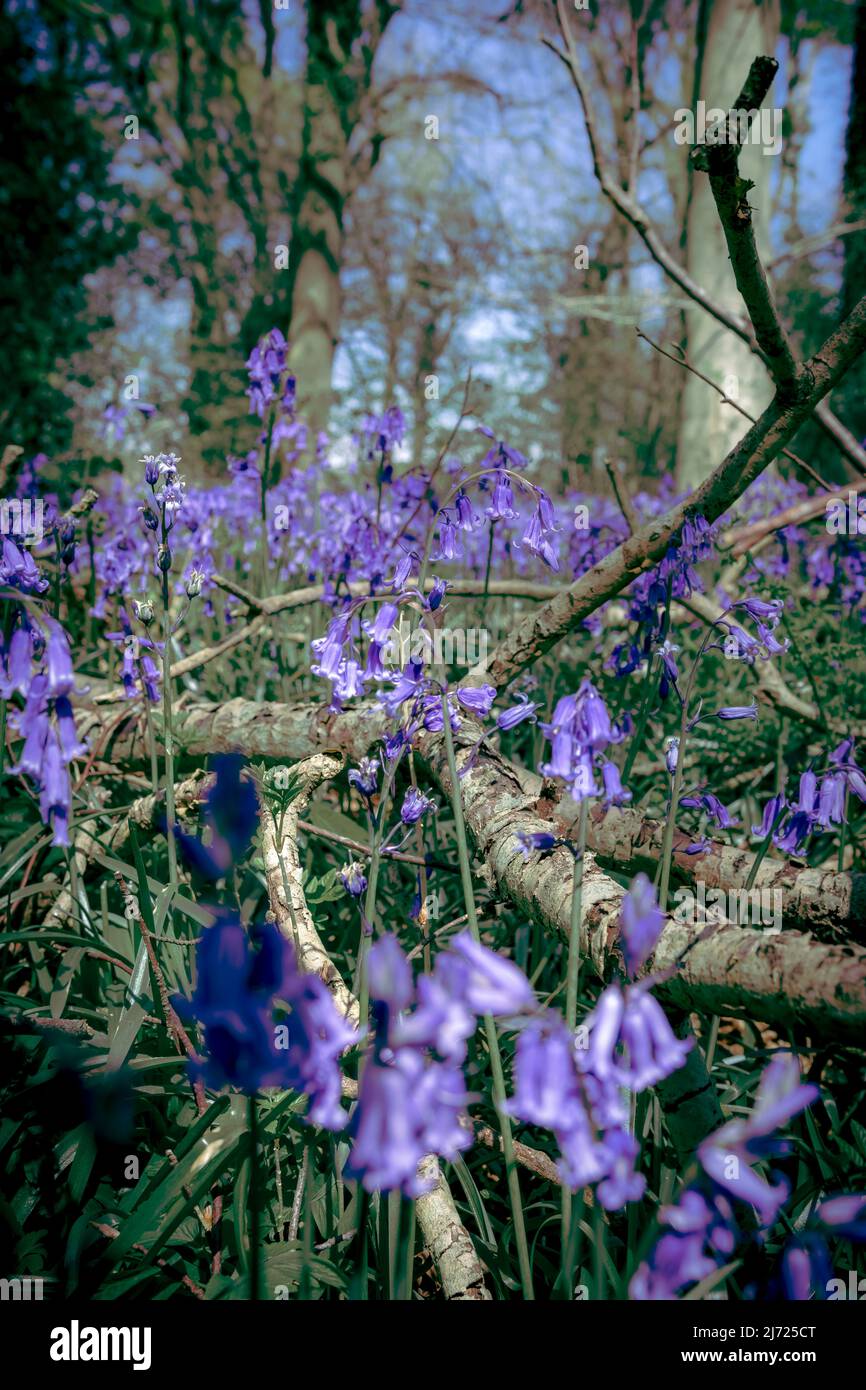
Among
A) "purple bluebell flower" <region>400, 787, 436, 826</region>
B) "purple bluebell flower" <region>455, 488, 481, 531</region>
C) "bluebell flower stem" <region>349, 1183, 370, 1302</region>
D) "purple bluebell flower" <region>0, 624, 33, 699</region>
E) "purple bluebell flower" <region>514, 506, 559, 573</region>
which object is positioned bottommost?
"bluebell flower stem" <region>349, 1183, 370, 1302</region>

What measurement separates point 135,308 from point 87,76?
10.9 m

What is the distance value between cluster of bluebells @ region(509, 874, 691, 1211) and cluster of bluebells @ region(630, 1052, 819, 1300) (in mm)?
58

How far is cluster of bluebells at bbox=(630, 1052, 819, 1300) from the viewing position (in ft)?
2.33

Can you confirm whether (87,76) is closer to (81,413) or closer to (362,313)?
(81,413)

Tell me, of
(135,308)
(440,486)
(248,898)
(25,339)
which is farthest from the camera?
(135,308)

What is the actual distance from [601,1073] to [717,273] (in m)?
8.64

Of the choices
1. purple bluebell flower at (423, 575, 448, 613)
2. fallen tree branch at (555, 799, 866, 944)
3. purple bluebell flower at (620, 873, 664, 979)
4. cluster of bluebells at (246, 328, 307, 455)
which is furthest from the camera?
cluster of bluebells at (246, 328, 307, 455)

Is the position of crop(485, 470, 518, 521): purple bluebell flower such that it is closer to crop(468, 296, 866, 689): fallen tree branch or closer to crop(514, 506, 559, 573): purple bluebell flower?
crop(514, 506, 559, 573): purple bluebell flower

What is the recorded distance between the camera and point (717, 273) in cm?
802

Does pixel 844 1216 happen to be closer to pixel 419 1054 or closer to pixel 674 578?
pixel 419 1054

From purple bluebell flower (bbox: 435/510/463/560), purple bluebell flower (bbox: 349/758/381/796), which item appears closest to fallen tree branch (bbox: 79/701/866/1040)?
purple bluebell flower (bbox: 349/758/381/796)

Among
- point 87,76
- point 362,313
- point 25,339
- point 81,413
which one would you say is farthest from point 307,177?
point 362,313

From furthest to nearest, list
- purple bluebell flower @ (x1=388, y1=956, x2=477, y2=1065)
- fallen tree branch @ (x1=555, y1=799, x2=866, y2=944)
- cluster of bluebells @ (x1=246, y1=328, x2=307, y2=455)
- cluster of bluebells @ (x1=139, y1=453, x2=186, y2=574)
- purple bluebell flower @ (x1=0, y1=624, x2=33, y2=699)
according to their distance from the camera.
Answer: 1. cluster of bluebells @ (x1=246, y1=328, x2=307, y2=455)
2. cluster of bluebells @ (x1=139, y1=453, x2=186, y2=574)
3. fallen tree branch @ (x1=555, y1=799, x2=866, y2=944)
4. purple bluebell flower @ (x1=0, y1=624, x2=33, y2=699)
5. purple bluebell flower @ (x1=388, y1=956, x2=477, y2=1065)

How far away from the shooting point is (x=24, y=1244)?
1417 mm
